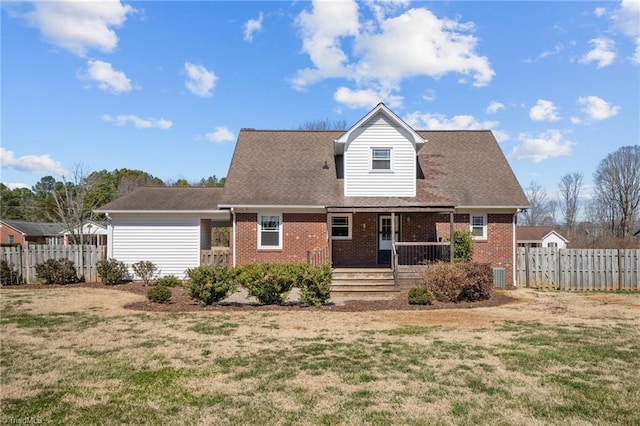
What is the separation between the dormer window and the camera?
19.2 m

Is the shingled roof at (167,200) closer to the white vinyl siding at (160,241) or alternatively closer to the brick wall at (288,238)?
the white vinyl siding at (160,241)

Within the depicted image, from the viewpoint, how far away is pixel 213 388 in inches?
233

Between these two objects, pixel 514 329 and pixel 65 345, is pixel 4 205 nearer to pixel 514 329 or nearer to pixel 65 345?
pixel 65 345

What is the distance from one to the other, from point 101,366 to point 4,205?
250ft

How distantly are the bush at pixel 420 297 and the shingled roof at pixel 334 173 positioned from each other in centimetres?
534

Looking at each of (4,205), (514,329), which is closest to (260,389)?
(514,329)

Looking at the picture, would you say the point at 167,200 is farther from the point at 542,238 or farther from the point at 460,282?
the point at 542,238

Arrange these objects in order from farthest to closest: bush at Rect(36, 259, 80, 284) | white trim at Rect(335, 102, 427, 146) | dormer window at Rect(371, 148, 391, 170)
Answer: dormer window at Rect(371, 148, 391, 170)
white trim at Rect(335, 102, 427, 146)
bush at Rect(36, 259, 80, 284)

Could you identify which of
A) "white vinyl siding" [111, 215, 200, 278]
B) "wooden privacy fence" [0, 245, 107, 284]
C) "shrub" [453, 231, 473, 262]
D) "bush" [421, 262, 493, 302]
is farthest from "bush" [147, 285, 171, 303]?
"shrub" [453, 231, 473, 262]

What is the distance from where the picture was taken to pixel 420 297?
13102 millimetres

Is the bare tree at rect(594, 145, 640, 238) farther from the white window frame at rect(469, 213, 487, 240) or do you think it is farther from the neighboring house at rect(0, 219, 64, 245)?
the neighboring house at rect(0, 219, 64, 245)

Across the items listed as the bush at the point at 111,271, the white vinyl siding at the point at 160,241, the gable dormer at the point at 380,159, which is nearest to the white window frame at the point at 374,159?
the gable dormer at the point at 380,159

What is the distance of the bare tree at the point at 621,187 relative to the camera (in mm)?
55938

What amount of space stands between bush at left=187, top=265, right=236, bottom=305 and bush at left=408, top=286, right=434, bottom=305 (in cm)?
532
